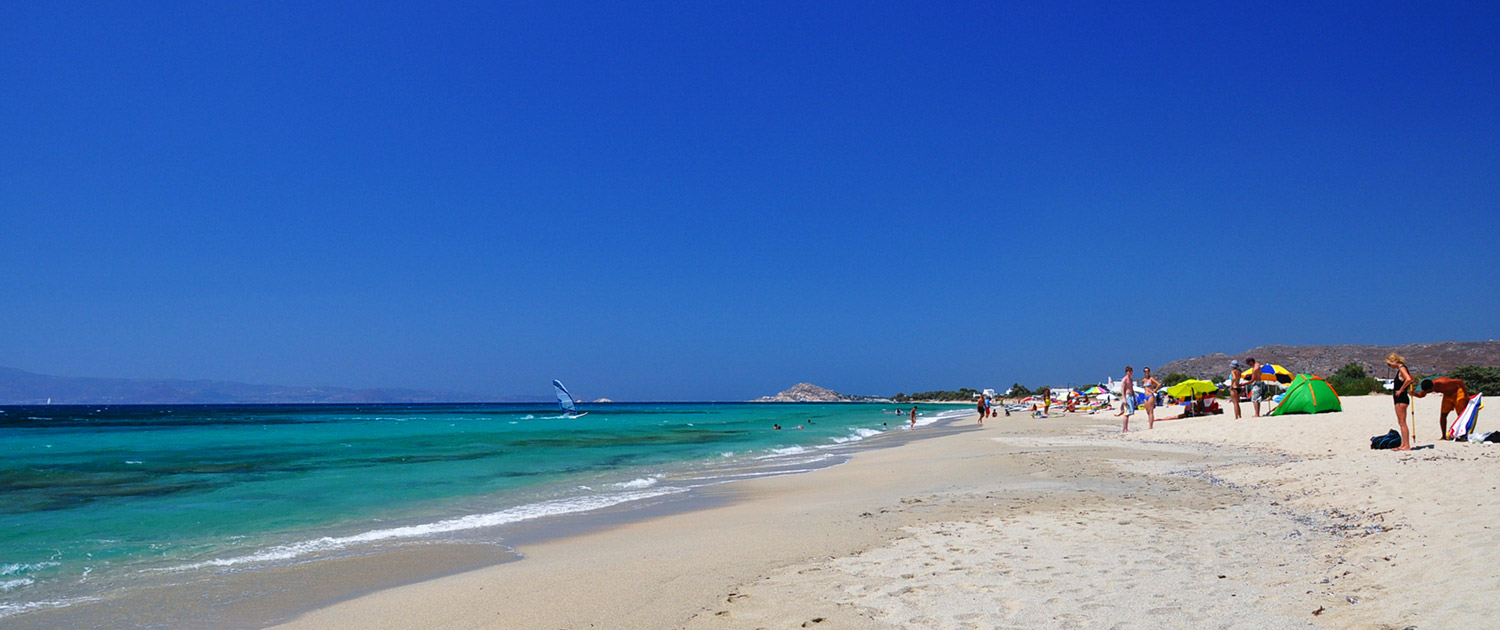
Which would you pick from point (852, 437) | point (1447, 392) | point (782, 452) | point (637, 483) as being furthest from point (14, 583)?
point (852, 437)

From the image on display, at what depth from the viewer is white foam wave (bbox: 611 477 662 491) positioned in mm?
13102

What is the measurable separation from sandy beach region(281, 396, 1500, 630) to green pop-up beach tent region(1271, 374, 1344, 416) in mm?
10380

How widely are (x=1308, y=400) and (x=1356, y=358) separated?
70.5 meters

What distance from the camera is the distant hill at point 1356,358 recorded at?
60094 millimetres

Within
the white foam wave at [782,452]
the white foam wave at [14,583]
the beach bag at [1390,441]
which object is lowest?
the white foam wave at [782,452]

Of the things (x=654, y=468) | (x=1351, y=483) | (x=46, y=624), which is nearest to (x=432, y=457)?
(x=654, y=468)

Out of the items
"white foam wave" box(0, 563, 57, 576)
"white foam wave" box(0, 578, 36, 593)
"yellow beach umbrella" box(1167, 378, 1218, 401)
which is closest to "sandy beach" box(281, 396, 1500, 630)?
"white foam wave" box(0, 578, 36, 593)

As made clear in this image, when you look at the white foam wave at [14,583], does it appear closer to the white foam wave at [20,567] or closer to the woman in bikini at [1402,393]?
the white foam wave at [20,567]

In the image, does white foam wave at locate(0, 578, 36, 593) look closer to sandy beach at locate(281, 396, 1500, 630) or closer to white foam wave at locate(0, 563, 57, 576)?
white foam wave at locate(0, 563, 57, 576)

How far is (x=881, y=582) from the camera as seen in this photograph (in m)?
5.12

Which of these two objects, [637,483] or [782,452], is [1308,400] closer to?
[782,452]

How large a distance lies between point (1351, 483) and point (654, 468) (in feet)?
41.3

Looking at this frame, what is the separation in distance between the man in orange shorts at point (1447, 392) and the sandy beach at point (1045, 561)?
1.21 metres

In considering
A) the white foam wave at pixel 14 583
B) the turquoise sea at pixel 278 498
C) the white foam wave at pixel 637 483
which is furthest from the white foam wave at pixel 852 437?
the white foam wave at pixel 14 583
